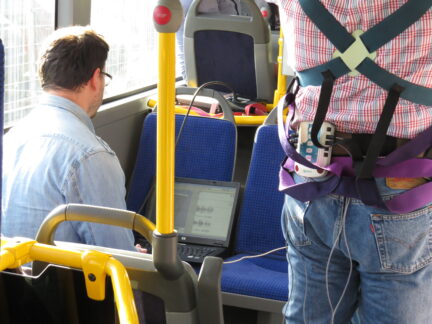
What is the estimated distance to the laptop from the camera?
339 cm

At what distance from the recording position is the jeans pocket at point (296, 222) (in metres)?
1.71

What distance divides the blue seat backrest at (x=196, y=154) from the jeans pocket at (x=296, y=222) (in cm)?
179

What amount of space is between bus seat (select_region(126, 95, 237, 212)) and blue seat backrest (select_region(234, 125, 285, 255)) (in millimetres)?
237

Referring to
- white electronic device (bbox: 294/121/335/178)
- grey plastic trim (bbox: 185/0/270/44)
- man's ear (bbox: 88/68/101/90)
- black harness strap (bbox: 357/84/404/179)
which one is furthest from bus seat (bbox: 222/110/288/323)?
black harness strap (bbox: 357/84/404/179)

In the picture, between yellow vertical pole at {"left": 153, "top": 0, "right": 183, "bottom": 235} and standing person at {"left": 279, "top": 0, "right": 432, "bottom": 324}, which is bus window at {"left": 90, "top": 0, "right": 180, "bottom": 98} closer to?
standing person at {"left": 279, "top": 0, "right": 432, "bottom": 324}

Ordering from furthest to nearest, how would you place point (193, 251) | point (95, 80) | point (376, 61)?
point (193, 251) → point (95, 80) → point (376, 61)

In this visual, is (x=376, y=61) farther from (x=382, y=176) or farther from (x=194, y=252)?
(x=194, y=252)

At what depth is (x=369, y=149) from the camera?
158cm

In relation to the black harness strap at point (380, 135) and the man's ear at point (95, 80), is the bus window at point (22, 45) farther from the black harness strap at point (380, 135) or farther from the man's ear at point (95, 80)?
the black harness strap at point (380, 135)

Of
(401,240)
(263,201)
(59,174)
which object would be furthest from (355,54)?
(263,201)

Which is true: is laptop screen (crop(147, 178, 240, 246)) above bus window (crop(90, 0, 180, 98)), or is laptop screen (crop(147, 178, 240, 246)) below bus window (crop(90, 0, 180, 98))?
below

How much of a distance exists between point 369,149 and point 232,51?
2.89 meters

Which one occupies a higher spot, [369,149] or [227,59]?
[369,149]

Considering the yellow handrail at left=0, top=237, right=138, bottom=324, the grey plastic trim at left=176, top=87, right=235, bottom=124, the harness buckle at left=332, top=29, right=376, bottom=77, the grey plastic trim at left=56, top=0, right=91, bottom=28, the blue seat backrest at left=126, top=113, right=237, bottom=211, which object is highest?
the harness buckle at left=332, top=29, right=376, bottom=77
